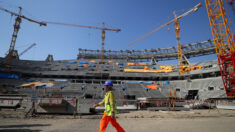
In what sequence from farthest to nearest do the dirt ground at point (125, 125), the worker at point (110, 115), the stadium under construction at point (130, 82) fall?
the stadium under construction at point (130, 82) → the dirt ground at point (125, 125) → the worker at point (110, 115)

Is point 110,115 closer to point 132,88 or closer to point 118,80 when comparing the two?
point 132,88

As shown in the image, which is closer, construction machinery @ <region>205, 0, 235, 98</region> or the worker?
the worker

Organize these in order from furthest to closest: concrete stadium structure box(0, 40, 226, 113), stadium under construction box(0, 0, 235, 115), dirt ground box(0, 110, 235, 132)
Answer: concrete stadium structure box(0, 40, 226, 113), stadium under construction box(0, 0, 235, 115), dirt ground box(0, 110, 235, 132)

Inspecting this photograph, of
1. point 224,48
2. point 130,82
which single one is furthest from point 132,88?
point 224,48

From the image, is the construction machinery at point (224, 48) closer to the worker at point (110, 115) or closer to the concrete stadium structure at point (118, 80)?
the concrete stadium structure at point (118, 80)

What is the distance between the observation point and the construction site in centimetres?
898

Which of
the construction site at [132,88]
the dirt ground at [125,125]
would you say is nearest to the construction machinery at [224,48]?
the construction site at [132,88]

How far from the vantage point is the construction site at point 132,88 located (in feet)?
29.5

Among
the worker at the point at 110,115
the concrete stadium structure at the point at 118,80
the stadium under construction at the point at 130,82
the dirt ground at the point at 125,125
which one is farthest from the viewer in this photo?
the concrete stadium structure at the point at 118,80

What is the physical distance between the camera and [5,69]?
4159 centimetres

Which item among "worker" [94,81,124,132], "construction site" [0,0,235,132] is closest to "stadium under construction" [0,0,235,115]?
"construction site" [0,0,235,132]

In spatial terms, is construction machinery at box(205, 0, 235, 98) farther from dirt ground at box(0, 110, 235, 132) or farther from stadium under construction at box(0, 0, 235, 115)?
dirt ground at box(0, 110, 235, 132)

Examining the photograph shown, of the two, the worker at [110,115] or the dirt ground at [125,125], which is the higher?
the worker at [110,115]

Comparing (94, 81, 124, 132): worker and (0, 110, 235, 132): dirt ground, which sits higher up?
(94, 81, 124, 132): worker
